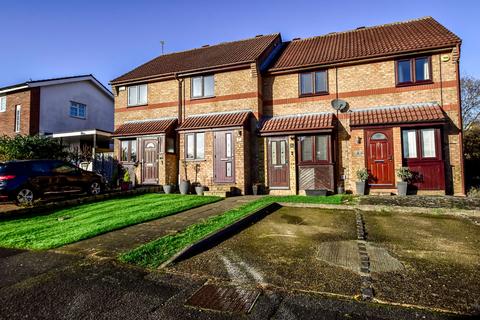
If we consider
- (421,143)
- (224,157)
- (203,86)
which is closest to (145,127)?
(203,86)

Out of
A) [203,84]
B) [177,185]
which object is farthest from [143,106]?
[177,185]

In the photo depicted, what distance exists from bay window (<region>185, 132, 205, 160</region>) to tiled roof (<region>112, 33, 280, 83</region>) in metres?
3.69

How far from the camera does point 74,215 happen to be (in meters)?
8.38

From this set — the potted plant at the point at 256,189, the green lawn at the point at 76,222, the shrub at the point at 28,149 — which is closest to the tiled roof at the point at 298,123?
the potted plant at the point at 256,189

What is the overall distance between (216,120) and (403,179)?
8.64 meters

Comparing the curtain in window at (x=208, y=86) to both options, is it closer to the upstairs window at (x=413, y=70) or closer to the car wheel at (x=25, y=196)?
the upstairs window at (x=413, y=70)

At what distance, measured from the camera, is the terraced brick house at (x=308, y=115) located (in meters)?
11.8

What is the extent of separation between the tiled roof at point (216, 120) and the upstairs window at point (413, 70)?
22.9 ft

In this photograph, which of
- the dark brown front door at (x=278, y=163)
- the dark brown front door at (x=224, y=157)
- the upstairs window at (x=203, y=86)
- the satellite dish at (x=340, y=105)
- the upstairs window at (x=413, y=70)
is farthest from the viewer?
the upstairs window at (x=203, y=86)

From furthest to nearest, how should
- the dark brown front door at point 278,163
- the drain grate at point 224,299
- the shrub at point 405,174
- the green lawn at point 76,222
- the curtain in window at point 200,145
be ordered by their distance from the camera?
the curtain in window at point 200,145
the dark brown front door at point 278,163
the shrub at point 405,174
the green lawn at point 76,222
the drain grate at point 224,299

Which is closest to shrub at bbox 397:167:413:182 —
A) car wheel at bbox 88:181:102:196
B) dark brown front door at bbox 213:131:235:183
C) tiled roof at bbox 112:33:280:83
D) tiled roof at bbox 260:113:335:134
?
tiled roof at bbox 260:113:335:134

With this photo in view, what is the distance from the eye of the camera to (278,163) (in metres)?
13.7

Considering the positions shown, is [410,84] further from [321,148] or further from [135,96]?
[135,96]

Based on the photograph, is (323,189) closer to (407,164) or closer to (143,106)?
(407,164)
